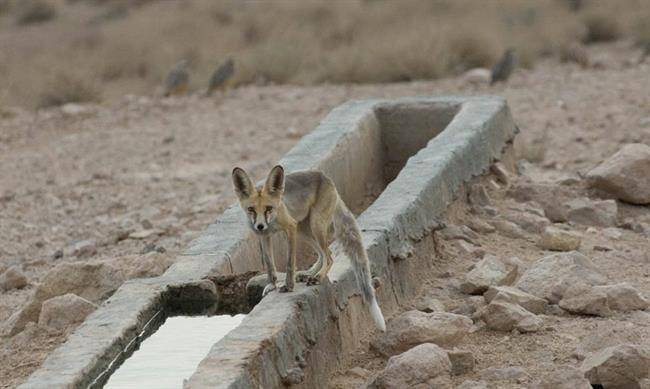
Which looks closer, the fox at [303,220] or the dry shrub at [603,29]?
the fox at [303,220]

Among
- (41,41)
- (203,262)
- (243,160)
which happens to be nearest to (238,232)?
(203,262)

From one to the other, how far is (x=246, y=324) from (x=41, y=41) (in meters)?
20.9

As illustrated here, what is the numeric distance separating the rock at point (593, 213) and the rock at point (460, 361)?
345 centimetres

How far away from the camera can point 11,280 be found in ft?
30.0

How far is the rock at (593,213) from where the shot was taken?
959cm

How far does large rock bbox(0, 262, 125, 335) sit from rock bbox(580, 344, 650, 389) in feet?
11.0

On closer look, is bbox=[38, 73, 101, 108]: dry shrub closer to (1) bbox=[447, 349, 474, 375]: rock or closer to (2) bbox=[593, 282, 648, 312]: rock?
(2) bbox=[593, 282, 648, 312]: rock

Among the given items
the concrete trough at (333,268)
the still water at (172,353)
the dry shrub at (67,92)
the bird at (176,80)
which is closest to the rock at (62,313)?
the concrete trough at (333,268)

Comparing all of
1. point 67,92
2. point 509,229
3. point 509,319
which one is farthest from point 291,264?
point 67,92

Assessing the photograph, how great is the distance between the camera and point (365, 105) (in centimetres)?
1084

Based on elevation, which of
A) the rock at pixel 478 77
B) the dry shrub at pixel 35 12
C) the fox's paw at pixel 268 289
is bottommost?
the dry shrub at pixel 35 12

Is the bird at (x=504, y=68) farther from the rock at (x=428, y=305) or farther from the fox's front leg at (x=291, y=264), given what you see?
the fox's front leg at (x=291, y=264)

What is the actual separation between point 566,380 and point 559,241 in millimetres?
3053

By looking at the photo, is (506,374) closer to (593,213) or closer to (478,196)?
(478,196)
